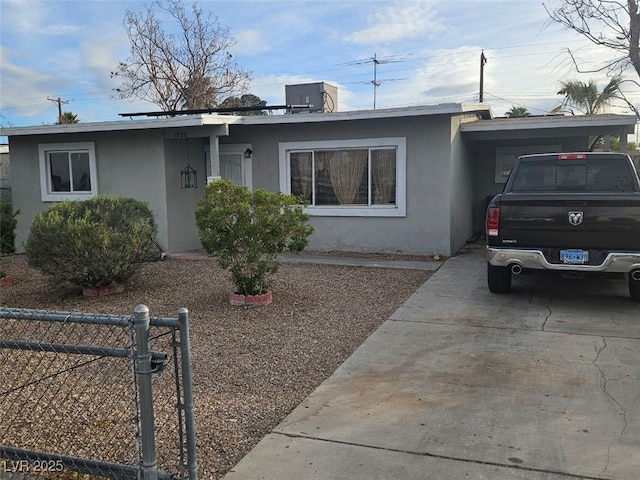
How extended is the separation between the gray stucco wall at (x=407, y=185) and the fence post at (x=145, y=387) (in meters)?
9.20

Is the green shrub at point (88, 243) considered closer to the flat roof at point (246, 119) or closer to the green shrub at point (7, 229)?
the flat roof at point (246, 119)

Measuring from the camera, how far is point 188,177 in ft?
42.1

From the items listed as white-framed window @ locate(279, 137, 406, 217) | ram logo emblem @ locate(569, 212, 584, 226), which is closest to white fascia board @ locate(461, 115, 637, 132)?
white-framed window @ locate(279, 137, 406, 217)

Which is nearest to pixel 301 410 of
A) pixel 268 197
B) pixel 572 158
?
pixel 268 197

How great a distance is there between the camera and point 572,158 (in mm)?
7754

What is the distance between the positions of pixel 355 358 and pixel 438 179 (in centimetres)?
658

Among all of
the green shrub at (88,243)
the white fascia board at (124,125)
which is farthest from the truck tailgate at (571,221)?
the white fascia board at (124,125)

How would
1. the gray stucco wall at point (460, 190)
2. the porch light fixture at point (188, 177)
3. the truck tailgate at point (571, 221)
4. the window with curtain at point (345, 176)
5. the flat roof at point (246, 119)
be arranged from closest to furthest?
the truck tailgate at point (571, 221) → the flat roof at point (246, 119) → the gray stucco wall at point (460, 190) → the window with curtain at point (345, 176) → the porch light fixture at point (188, 177)

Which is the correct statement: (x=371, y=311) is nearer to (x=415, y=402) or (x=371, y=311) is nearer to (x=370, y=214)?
(x=415, y=402)

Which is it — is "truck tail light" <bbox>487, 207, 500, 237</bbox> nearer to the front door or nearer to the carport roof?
the carport roof

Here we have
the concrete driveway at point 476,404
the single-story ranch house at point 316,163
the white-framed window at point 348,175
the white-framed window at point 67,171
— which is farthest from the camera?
the white-framed window at point 67,171

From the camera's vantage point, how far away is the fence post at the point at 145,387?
2.60 meters

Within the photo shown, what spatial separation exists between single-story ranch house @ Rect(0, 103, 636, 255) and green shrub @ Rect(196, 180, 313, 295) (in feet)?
14.2

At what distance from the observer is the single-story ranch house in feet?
36.9
